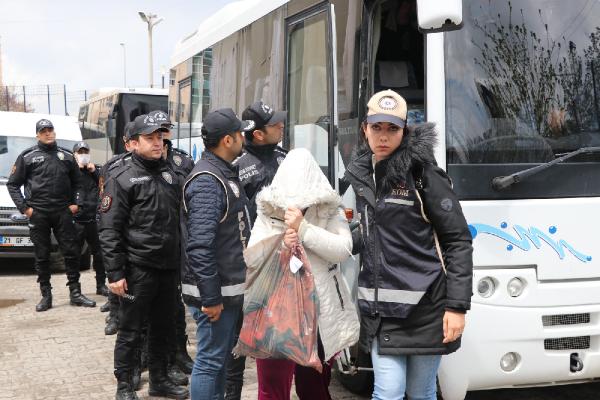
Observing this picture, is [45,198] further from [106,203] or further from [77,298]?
[106,203]

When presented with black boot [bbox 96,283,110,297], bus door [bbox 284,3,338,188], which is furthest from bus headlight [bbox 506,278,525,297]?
black boot [bbox 96,283,110,297]

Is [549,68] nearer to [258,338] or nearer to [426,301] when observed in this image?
[426,301]

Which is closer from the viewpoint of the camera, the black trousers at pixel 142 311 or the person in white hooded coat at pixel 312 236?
the person in white hooded coat at pixel 312 236

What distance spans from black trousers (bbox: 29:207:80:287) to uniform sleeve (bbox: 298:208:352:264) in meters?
5.57

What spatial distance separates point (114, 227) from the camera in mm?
4676

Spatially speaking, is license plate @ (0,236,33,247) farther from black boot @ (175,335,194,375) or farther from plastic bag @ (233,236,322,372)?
plastic bag @ (233,236,322,372)

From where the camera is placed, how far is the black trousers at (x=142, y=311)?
15.7 feet

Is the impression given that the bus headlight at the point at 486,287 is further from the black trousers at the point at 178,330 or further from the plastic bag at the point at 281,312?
the black trousers at the point at 178,330

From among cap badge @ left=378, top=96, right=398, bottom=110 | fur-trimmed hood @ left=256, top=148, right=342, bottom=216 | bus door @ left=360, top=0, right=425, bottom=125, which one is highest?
bus door @ left=360, top=0, right=425, bottom=125

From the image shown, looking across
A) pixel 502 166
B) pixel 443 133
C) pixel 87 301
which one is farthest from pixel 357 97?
pixel 87 301

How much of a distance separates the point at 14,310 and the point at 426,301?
6457 mm

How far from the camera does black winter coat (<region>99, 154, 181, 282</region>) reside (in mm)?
4672

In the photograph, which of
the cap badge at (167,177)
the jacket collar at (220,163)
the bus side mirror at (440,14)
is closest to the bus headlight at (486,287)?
the bus side mirror at (440,14)

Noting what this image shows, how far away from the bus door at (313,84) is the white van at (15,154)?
6.20m
